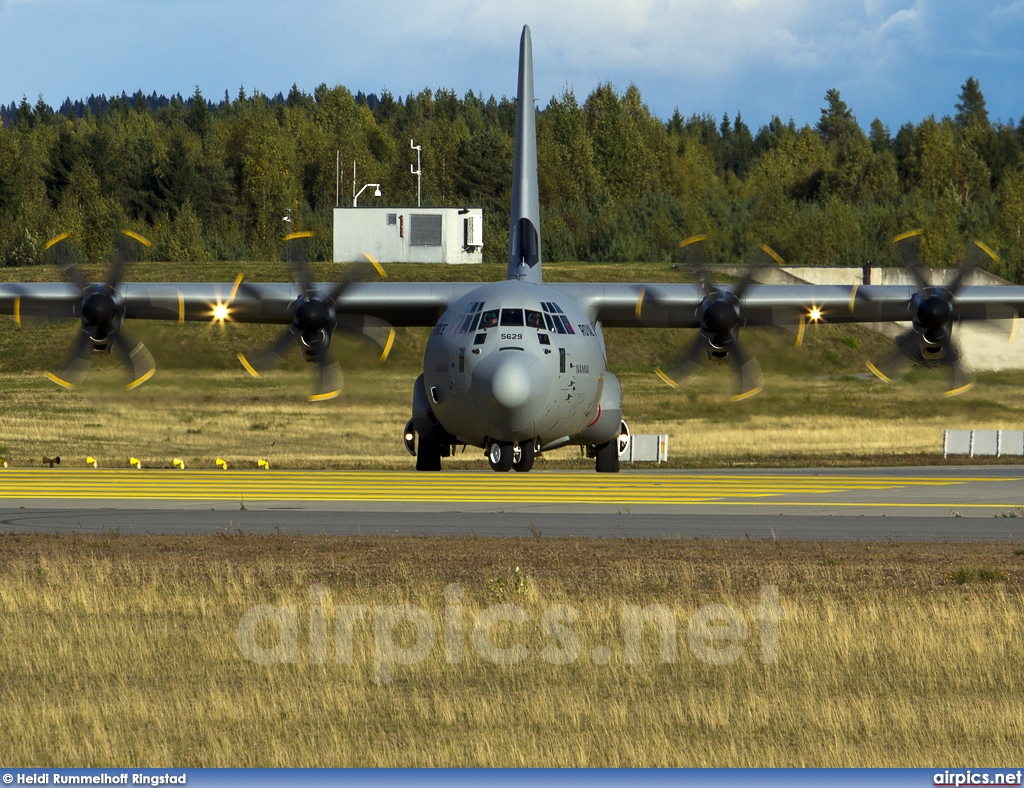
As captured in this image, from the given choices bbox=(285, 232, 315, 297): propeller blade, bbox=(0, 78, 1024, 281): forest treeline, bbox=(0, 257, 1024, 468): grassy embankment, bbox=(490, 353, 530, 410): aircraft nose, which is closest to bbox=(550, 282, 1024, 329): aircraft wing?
bbox=(0, 257, 1024, 468): grassy embankment

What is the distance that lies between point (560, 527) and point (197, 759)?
12435mm

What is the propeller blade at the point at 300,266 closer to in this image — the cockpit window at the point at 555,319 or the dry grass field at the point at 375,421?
the dry grass field at the point at 375,421

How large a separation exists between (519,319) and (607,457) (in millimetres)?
7821

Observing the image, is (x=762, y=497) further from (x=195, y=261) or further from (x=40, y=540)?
(x=195, y=261)

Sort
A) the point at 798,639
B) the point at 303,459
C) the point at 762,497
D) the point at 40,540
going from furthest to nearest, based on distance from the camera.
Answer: the point at 303,459, the point at 762,497, the point at 40,540, the point at 798,639

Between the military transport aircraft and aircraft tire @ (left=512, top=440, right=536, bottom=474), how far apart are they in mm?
38

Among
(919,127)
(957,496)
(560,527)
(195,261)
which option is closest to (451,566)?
(560,527)

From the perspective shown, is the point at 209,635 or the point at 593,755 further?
the point at 209,635

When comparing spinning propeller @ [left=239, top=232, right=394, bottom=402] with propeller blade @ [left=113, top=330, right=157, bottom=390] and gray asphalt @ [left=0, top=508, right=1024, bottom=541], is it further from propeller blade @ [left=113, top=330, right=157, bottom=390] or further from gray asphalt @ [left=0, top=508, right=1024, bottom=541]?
gray asphalt @ [left=0, top=508, right=1024, bottom=541]

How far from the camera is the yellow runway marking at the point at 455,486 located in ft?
85.8

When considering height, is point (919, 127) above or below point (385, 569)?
above

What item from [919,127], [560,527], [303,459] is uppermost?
[919,127]

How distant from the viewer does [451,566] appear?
1702 cm

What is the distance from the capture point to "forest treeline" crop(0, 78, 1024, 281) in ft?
355
